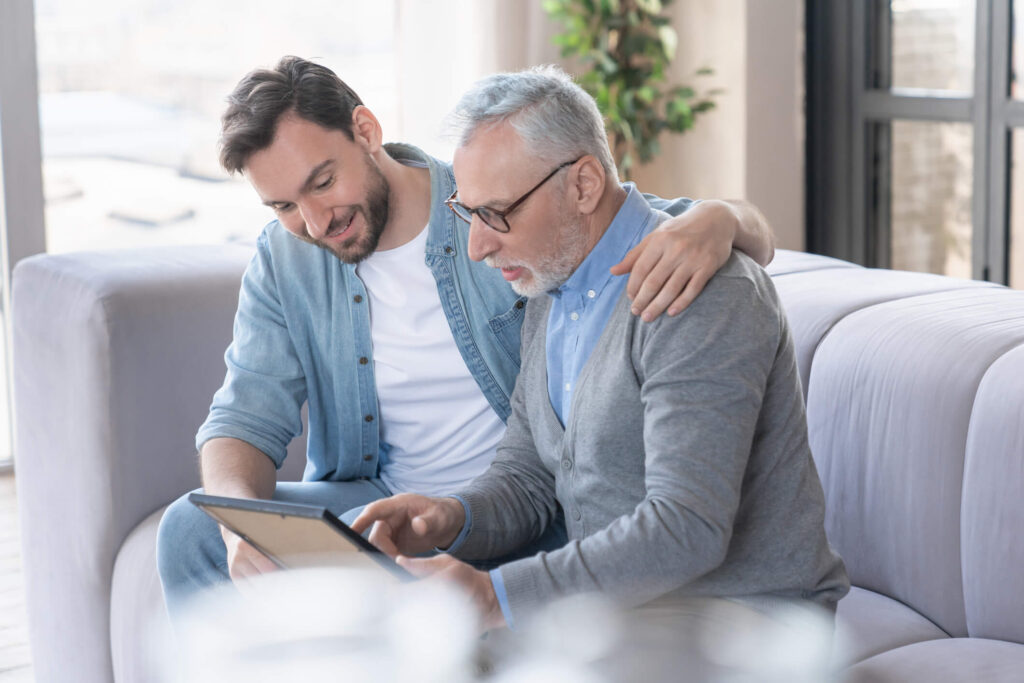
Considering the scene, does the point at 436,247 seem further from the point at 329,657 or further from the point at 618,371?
the point at 329,657

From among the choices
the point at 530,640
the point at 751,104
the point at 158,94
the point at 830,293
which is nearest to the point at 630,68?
the point at 751,104

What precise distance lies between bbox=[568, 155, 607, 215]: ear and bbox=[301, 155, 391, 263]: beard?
0.43 meters

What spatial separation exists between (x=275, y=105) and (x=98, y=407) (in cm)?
64

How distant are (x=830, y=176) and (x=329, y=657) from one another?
9.89ft

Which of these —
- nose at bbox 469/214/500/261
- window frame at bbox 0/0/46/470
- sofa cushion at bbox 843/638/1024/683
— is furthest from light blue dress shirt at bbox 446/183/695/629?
window frame at bbox 0/0/46/470

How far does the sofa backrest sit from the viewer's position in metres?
1.43

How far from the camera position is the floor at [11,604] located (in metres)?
2.38

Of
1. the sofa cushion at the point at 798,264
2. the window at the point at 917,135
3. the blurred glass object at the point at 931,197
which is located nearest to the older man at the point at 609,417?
the sofa cushion at the point at 798,264

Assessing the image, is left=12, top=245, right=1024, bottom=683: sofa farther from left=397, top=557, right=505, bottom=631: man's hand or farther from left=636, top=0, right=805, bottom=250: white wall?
left=636, top=0, right=805, bottom=250: white wall

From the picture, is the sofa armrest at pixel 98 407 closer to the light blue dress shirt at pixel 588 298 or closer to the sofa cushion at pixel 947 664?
the light blue dress shirt at pixel 588 298

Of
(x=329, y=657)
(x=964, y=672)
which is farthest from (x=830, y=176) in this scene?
(x=329, y=657)

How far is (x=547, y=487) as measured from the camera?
1552mm

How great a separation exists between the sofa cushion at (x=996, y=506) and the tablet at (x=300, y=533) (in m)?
0.74

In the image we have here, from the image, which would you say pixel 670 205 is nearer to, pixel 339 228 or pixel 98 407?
pixel 339 228
